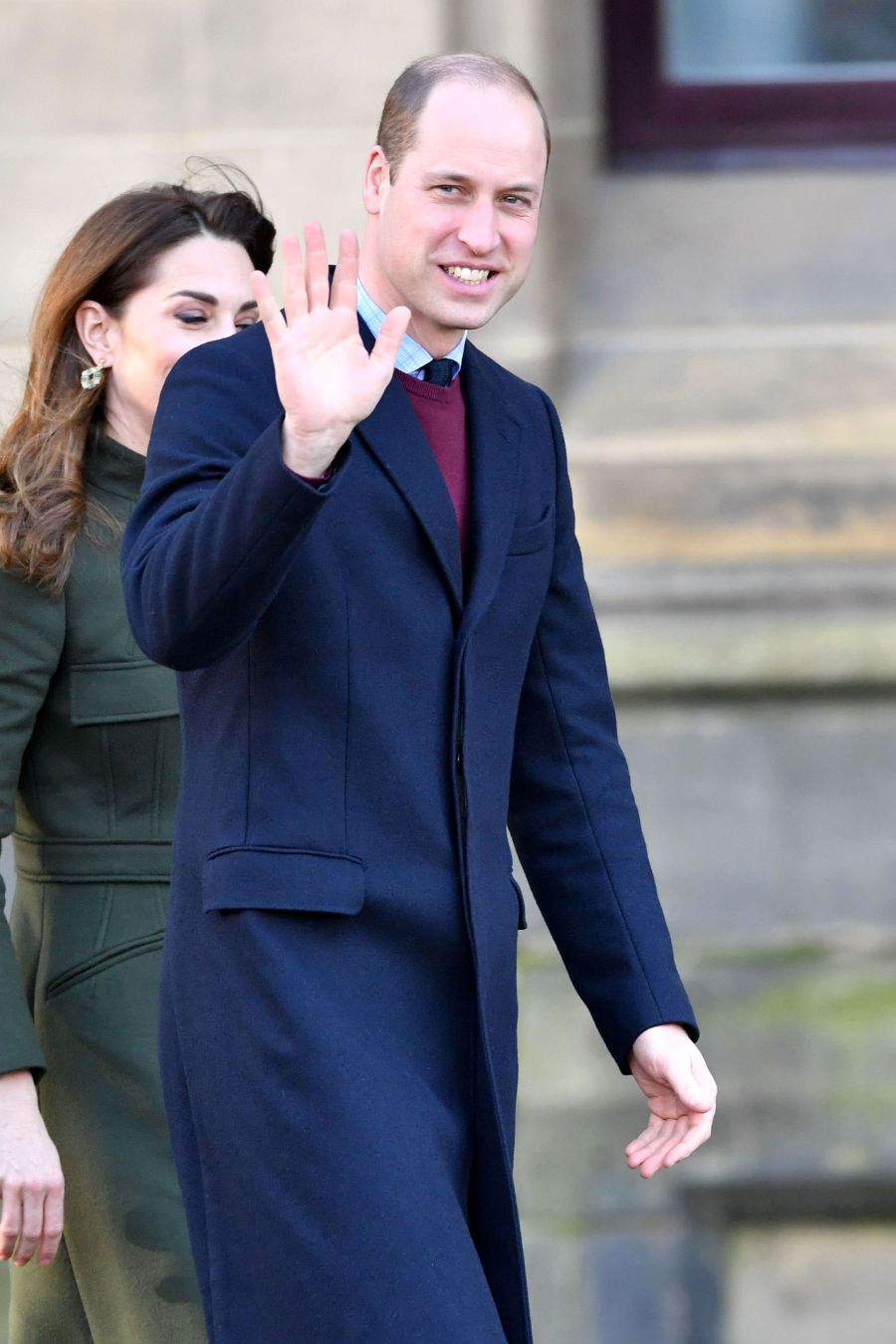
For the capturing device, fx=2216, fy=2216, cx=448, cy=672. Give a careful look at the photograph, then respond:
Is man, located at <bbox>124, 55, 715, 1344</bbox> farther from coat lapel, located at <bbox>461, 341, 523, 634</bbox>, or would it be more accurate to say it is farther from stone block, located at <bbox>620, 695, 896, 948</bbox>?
stone block, located at <bbox>620, 695, 896, 948</bbox>

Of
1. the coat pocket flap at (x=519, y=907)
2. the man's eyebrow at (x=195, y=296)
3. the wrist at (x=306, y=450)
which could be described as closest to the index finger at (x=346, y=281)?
the wrist at (x=306, y=450)

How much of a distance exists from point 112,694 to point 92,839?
0.20m

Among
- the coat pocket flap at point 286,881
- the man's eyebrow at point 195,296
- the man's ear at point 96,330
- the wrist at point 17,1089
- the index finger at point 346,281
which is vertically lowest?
the wrist at point 17,1089

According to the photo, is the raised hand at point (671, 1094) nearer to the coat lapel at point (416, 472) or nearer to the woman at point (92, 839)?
the coat lapel at point (416, 472)

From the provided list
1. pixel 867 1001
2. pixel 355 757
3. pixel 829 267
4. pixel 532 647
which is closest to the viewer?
pixel 355 757

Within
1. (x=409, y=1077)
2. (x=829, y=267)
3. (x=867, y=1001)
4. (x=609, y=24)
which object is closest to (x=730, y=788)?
(x=867, y=1001)

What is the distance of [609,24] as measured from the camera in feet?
16.1

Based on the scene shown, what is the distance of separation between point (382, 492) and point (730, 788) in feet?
7.94

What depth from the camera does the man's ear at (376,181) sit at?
2.35 m

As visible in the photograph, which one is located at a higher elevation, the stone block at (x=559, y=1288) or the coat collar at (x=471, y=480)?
the coat collar at (x=471, y=480)

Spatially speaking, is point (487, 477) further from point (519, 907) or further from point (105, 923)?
point (105, 923)

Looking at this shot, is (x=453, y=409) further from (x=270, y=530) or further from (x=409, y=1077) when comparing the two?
(x=409, y=1077)

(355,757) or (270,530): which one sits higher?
(270,530)

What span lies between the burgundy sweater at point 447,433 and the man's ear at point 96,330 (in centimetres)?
85
